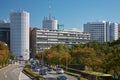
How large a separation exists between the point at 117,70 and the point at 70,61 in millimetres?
44602

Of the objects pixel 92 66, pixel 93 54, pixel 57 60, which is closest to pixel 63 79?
pixel 92 66

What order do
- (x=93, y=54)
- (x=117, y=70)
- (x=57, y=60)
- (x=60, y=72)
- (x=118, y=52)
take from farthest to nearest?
1. (x=57, y=60)
2. (x=93, y=54)
3. (x=60, y=72)
4. (x=117, y=70)
5. (x=118, y=52)

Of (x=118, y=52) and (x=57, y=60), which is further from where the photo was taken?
(x=57, y=60)

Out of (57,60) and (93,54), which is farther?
(57,60)

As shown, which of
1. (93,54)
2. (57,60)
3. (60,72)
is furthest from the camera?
(57,60)

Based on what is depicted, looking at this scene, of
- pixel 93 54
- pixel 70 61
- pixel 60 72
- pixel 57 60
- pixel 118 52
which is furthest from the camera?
pixel 57 60

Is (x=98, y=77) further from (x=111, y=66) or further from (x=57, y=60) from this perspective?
(x=57, y=60)

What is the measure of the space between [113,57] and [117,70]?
2968mm

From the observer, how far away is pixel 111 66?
4941 cm

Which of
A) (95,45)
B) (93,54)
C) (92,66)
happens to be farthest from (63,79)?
(95,45)

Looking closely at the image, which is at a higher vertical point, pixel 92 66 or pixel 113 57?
pixel 113 57

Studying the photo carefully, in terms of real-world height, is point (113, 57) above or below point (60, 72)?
above

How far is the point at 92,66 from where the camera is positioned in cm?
7825

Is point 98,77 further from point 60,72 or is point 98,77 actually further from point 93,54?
point 93,54
